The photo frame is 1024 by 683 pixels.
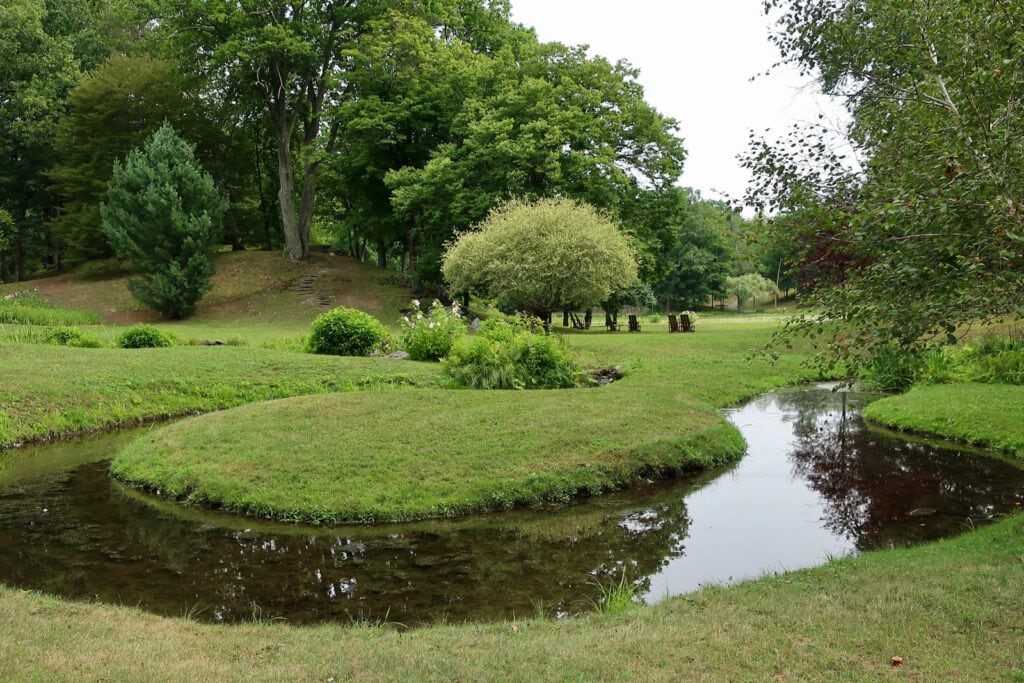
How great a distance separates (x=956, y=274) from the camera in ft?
18.1

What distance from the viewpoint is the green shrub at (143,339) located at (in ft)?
69.3

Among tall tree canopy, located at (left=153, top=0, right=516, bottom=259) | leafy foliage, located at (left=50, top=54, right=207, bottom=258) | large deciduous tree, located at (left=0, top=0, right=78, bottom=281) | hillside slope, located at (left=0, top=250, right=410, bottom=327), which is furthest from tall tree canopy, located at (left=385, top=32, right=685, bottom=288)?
large deciduous tree, located at (left=0, top=0, right=78, bottom=281)

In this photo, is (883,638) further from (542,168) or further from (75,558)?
(542,168)

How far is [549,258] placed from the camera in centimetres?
2578

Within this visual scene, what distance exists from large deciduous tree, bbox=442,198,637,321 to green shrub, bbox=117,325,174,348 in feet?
38.9

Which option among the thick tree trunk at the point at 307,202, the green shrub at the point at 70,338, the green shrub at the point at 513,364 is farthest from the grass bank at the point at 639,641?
the thick tree trunk at the point at 307,202

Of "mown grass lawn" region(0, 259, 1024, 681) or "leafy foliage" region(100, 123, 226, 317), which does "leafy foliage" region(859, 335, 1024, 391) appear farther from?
"leafy foliage" region(100, 123, 226, 317)

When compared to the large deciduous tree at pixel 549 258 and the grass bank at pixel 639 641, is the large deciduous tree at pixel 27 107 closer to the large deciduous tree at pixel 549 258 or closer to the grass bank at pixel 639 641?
the large deciduous tree at pixel 549 258

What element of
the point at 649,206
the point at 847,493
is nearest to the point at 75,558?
the point at 847,493

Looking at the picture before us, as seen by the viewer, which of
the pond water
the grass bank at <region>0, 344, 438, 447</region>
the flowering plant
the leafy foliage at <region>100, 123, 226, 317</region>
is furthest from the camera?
the leafy foliage at <region>100, 123, 226, 317</region>

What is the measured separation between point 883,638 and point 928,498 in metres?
5.94

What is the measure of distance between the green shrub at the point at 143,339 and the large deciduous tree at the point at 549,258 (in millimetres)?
11844

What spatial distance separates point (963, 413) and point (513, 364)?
9.38 metres

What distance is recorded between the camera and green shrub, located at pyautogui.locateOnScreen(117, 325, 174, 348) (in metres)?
21.1
